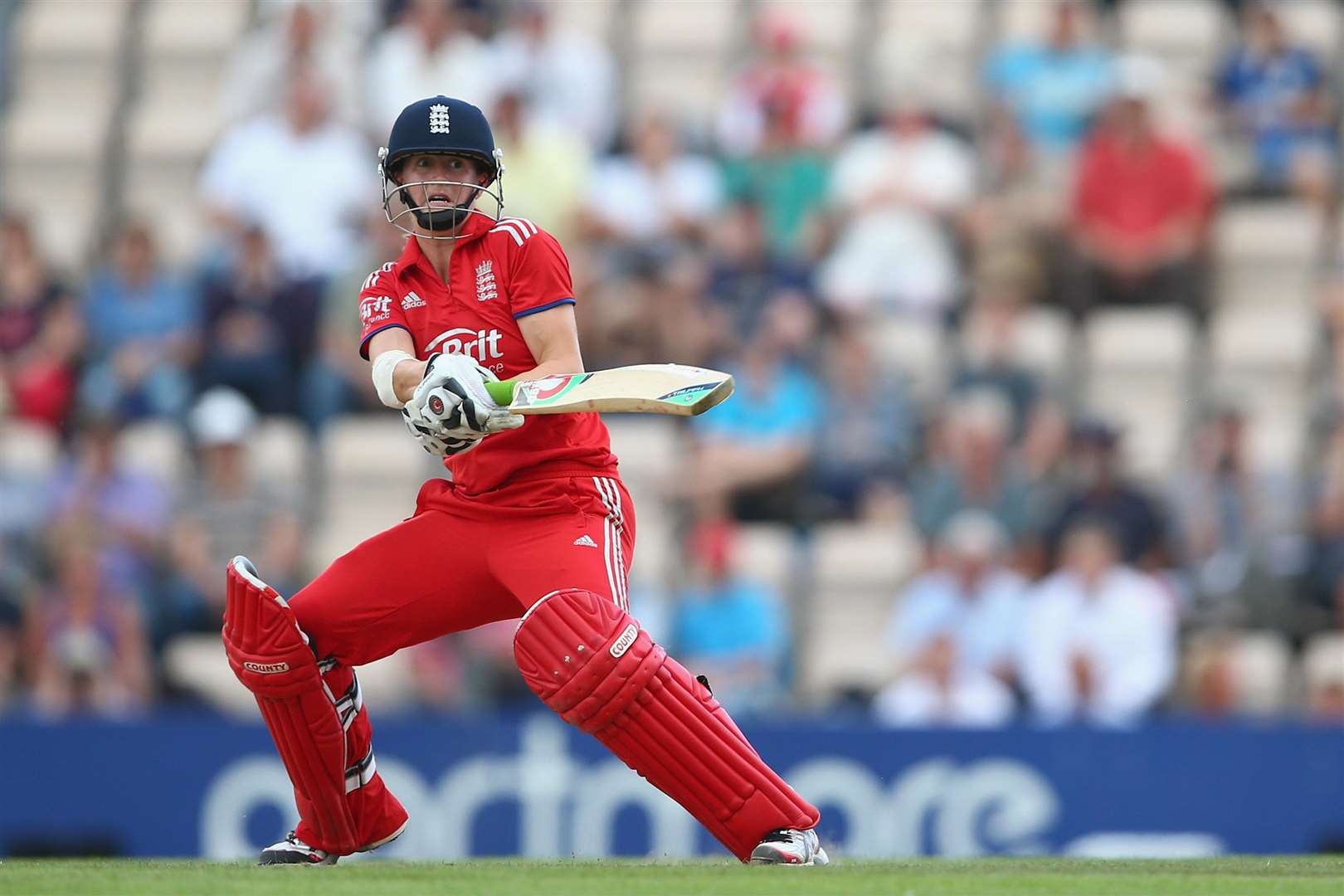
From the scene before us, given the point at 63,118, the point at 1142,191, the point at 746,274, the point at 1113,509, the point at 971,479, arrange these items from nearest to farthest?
the point at 1113,509 < the point at 971,479 < the point at 746,274 < the point at 1142,191 < the point at 63,118

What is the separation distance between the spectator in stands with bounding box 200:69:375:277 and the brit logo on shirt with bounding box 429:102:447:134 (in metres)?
4.72

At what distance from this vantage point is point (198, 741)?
7.66 meters

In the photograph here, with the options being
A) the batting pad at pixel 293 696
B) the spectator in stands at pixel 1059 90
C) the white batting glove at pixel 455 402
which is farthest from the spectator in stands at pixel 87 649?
the spectator in stands at pixel 1059 90

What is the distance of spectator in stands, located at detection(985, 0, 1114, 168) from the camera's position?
32.6 ft

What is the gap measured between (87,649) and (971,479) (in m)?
3.48

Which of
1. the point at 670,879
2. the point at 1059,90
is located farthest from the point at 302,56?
the point at 670,879

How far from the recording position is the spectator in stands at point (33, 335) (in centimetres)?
938

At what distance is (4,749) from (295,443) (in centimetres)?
199

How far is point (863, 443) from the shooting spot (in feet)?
28.8

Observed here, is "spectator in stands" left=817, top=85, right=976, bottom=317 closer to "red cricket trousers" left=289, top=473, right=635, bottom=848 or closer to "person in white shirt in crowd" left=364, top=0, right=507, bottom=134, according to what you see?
"person in white shirt in crowd" left=364, top=0, right=507, bottom=134

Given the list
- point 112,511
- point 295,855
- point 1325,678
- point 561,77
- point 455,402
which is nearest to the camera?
point 455,402

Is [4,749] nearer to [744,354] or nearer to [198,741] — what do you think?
[198,741]

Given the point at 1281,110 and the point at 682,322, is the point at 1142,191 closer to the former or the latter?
the point at 1281,110

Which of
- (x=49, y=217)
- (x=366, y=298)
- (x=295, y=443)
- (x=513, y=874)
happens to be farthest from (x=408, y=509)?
(x=513, y=874)
